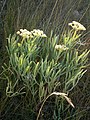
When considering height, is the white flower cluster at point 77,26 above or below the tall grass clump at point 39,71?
above

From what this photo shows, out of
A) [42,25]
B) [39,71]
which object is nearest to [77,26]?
[39,71]

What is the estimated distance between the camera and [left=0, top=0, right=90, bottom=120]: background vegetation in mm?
1467

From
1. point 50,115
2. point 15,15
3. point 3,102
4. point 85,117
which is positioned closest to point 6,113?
point 3,102

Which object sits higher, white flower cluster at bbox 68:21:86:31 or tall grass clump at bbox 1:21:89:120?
white flower cluster at bbox 68:21:86:31

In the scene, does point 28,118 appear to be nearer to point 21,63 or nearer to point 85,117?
point 85,117

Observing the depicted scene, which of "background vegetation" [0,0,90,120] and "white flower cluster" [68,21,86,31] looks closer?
"white flower cluster" [68,21,86,31]

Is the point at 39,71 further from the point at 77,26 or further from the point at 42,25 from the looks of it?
the point at 42,25

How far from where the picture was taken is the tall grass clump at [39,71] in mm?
1187

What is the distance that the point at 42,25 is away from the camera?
183 cm

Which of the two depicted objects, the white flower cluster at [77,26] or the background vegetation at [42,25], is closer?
the white flower cluster at [77,26]

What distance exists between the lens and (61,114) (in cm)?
145

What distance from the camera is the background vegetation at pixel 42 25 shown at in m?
1.47

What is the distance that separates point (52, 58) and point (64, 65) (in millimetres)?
65

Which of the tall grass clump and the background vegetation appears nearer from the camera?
the tall grass clump
